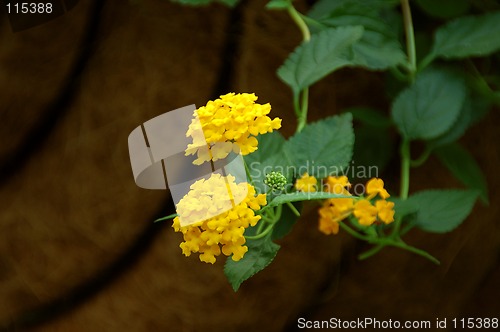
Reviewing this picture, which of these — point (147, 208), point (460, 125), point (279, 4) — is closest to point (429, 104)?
point (460, 125)

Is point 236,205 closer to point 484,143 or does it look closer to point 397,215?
point 397,215

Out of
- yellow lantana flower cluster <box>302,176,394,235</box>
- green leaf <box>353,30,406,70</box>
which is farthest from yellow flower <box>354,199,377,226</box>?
green leaf <box>353,30,406,70</box>

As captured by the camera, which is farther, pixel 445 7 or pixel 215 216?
pixel 445 7

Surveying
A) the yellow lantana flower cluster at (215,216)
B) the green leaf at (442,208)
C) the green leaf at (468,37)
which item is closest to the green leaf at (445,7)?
the green leaf at (468,37)

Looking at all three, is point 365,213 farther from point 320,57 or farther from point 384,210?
point 320,57

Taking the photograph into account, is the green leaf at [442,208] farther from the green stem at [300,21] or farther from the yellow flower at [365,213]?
the green stem at [300,21]
